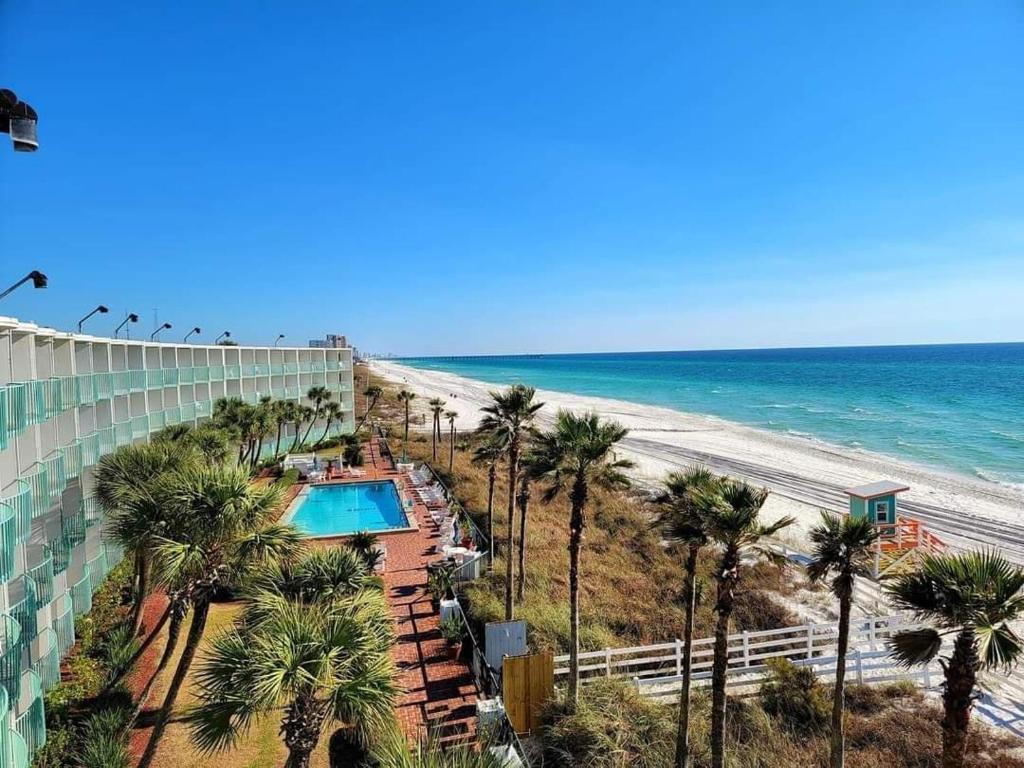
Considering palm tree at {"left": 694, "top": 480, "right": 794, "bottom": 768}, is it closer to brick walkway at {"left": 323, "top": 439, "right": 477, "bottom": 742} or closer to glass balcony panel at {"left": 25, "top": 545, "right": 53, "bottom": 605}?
brick walkway at {"left": 323, "top": 439, "right": 477, "bottom": 742}

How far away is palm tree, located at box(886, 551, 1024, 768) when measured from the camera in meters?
6.94

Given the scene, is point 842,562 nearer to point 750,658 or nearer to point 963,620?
point 963,620

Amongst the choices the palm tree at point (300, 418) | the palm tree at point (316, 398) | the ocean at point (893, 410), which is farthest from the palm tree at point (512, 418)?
the ocean at point (893, 410)

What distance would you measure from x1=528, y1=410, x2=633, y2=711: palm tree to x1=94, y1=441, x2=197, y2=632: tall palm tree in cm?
766

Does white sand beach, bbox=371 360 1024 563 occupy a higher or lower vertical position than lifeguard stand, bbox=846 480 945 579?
lower

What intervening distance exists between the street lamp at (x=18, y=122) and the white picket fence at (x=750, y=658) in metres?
13.1

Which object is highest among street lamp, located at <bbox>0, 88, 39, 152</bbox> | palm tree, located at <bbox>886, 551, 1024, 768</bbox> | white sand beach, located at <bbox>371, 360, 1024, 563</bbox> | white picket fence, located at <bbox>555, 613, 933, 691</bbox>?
street lamp, located at <bbox>0, 88, 39, 152</bbox>

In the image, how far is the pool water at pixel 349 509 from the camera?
83.9ft

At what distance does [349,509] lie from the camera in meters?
28.6

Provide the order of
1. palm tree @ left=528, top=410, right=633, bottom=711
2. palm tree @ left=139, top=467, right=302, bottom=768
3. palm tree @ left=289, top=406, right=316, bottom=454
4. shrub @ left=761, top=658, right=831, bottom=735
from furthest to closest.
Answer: palm tree @ left=289, top=406, right=316, bottom=454
shrub @ left=761, top=658, right=831, bottom=735
palm tree @ left=528, top=410, right=633, bottom=711
palm tree @ left=139, top=467, right=302, bottom=768

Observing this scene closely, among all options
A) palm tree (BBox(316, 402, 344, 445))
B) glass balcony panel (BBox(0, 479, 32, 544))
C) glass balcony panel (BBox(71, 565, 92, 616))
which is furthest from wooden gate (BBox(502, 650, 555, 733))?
palm tree (BBox(316, 402, 344, 445))

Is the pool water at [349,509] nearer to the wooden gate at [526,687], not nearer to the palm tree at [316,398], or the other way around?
the palm tree at [316,398]

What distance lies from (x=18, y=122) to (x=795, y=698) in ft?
56.5

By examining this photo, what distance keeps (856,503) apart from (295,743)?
21962 mm
